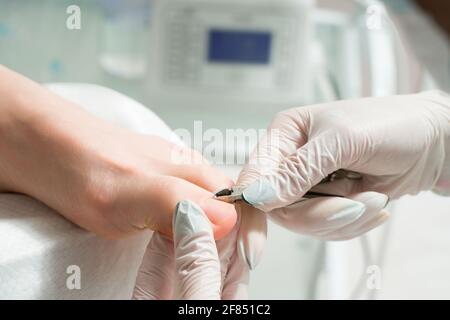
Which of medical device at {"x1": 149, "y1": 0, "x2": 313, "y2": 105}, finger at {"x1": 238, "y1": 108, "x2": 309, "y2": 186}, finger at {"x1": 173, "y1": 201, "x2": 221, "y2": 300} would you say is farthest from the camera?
medical device at {"x1": 149, "y1": 0, "x2": 313, "y2": 105}

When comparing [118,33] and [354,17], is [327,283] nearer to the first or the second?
[354,17]

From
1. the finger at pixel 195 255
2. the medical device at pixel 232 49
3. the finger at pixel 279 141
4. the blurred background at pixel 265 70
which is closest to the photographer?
the finger at pixel 195 255

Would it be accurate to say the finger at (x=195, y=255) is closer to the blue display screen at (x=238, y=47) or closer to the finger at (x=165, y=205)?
the finger at (x=165, y=205)

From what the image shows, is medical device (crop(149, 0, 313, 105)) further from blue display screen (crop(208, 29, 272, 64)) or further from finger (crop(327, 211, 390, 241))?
finger (crop(327, 211, 390, 241))

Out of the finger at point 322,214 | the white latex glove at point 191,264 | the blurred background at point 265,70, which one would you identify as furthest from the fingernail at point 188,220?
the blurred background at point 265,70

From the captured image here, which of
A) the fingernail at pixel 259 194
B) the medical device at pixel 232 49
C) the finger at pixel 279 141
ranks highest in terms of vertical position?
the medical device at pixel 232 49

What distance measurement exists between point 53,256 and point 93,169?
11cm

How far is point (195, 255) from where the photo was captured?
1.76 ft

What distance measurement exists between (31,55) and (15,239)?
1.10m

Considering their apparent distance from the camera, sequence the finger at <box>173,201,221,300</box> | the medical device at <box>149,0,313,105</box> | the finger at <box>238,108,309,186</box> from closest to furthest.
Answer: the finger at <box>173,201,221,300</box> < the finger at <box>238,108,309,186</box> < the medical device at <box>149,0,313,105</box>

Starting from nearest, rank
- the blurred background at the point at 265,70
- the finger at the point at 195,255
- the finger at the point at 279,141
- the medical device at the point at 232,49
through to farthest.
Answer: the finger at the point at 195,255 < the finger at the point at 279,141 < the blurred background at the point at 265,70 < the medical device at the point at 232,49

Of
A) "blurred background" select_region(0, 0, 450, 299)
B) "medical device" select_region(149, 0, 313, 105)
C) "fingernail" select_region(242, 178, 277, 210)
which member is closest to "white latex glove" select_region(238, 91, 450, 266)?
"fingernail" select_region(242, 178, 277, 210)

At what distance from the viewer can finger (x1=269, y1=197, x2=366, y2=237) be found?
596 millimetres

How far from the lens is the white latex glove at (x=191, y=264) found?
535 millimetres
